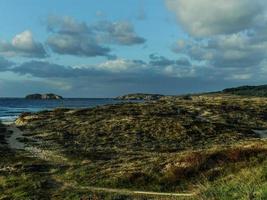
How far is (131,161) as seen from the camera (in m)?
44.8

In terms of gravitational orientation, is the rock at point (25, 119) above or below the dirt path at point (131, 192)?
above

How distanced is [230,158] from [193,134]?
3918 cm

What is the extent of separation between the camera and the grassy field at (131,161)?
32.2 metres

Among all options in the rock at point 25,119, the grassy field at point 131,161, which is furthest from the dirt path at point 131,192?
the rock at point 25,119

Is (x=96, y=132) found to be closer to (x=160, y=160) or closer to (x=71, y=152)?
(x=71, y=152)

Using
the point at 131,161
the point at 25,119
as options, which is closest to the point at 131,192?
the point at 131,161


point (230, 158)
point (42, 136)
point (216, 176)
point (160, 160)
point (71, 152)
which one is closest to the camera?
point (216, 176)

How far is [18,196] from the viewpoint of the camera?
33312mm

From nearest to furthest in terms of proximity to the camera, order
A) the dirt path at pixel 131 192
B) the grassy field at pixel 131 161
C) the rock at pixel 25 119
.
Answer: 1. the dirt path at pixel 131 192
2. the grassy field at pixel 131 161
3. the rock at pixel 25 119

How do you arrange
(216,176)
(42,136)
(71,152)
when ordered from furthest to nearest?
(42,136)
(71,152)
(216,176)

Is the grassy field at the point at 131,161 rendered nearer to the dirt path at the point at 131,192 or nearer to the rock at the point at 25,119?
the dirt path at the point at 131,192

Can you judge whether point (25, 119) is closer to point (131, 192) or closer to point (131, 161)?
point (131, 161)

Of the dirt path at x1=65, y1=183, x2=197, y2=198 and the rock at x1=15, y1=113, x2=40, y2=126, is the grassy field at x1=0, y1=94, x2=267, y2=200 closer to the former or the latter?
the dirt path at x1=65, y1=183, x2=197, y2=198

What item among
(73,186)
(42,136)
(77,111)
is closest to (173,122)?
(42,136)
